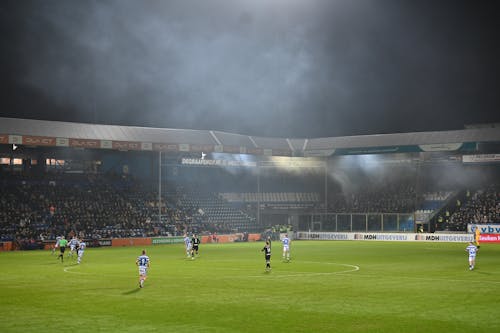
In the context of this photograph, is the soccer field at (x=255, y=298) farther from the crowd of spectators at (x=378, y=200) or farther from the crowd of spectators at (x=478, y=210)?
the crowd of spectators at (x=378, y=200)

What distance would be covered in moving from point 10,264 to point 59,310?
952 inches

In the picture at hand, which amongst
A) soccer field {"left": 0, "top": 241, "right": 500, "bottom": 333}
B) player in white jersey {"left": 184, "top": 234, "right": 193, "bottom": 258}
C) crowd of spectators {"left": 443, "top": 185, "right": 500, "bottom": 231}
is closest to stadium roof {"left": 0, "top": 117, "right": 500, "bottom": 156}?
crowd of spectators {"left": 443, "top": 185, "right": 500, "bottom": 231}

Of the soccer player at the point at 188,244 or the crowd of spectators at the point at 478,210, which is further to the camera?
the crowd of spectators at the point at 478,210

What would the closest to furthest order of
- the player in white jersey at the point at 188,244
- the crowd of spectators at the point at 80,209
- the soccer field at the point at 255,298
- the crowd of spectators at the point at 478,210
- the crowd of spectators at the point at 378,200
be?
the soccer field at the point at 255,298, the player in white jersey at the point at 188,244, the crowd of spectators at the point at 80,209, the crowd of spectators at the point at 478,210, the crowd of spectators at the point at 378,200

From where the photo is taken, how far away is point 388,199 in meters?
93.6

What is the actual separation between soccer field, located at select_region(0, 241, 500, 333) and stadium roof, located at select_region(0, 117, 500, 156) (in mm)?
31705

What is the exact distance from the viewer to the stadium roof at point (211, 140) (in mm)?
72875

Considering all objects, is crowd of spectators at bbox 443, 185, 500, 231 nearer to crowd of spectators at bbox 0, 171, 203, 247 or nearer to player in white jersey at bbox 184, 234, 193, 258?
crowd of spectators at bbox 0, 171, 203, 247

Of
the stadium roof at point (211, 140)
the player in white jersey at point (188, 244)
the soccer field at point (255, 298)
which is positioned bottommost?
the soccer field at point (255, 298)

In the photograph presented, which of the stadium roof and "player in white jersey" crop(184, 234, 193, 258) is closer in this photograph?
"player in white jersey" crop(184, 234, 193, 258)

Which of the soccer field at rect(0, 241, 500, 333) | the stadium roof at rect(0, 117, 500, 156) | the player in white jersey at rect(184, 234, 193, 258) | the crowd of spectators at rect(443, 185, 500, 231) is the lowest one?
the soccer field at rect(0, 241, 500, 333)

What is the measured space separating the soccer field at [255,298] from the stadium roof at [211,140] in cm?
3171

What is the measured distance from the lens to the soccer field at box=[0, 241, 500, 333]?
2019cm

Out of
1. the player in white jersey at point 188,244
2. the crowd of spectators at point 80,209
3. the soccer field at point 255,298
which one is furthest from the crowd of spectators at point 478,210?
the player in white jersey at point 188,244
